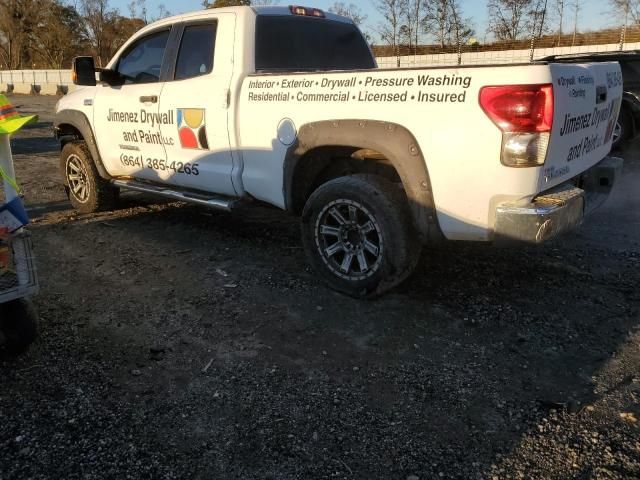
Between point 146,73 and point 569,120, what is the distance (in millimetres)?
3885

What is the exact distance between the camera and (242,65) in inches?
170

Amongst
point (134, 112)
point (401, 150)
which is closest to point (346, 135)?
point (401, 150)

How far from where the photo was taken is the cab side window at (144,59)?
5.11 meters

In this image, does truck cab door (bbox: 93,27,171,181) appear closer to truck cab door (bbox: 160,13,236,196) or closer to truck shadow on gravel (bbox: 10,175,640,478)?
truck cab door (bbox: 160,13,236,196)

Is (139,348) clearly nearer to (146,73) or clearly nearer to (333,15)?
(146,73)

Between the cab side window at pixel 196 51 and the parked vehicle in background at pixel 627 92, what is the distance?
596 cm

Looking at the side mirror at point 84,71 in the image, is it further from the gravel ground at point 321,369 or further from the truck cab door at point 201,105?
the gravel ground at point 321,369

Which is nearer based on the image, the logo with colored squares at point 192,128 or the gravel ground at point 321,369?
the gravel ground at point 321,369

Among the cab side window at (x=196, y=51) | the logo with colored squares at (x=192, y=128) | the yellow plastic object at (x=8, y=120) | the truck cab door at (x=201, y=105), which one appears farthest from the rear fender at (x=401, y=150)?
the yellow plastic object at (x=8, y=120)

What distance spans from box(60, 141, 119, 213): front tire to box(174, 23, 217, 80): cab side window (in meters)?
1.79

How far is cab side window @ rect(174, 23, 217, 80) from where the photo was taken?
4586mm

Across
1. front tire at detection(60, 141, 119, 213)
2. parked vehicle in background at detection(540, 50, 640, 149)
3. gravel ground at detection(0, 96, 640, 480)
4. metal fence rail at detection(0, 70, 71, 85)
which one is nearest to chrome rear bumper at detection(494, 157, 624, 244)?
gravel ground at detection(0, 96, 640, 480)

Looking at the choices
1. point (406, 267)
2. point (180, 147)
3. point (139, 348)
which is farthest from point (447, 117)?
point (180, 147)

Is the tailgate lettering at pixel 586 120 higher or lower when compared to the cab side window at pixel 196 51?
lower
